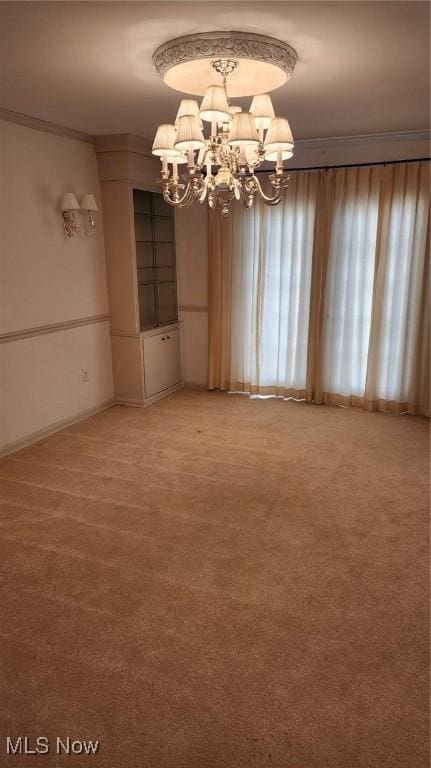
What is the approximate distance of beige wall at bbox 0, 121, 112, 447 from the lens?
4.19 metres

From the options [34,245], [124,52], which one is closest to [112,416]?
[34,245]

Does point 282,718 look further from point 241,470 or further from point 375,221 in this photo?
point 375,221

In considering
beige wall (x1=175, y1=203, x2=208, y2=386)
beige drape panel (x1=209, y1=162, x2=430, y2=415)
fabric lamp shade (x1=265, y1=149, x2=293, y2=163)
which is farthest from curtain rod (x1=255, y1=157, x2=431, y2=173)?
fabric lamp shade (x1=265, y1=149, x2=293, y2=163)

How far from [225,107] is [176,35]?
0.38 meters

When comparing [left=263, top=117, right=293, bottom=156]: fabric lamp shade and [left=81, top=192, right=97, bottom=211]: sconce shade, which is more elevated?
[left=263, top=117, right=293, bottom=156]: fabric lamp shade

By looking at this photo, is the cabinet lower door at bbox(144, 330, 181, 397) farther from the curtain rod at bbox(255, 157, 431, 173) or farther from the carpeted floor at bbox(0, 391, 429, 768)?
the curtain rod at bbox(255, 157, 431, 173)

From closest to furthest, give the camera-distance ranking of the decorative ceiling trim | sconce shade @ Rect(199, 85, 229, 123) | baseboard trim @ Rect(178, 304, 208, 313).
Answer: the decorative ceiling trim
sconce shade @ Rect(199, 85, 229, 123)
baseboard trim @ Rect(178, 304, 208, 313)

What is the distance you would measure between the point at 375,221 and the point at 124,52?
2.95 metres

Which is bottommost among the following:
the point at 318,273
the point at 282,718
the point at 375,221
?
the point at 282,718

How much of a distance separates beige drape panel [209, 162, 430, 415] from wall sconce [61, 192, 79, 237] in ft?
5.02

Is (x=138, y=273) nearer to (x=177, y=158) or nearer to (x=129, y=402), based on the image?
(x=129, y=402)

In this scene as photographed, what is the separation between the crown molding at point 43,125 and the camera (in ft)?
13.1

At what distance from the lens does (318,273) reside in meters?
5.27

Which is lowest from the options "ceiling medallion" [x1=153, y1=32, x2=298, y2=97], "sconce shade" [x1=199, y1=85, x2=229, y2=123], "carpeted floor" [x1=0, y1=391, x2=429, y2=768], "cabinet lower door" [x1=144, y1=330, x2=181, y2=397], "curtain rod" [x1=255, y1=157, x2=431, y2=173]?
"carpeted floor" [x1=0, y1=391, x2=429, y2=768]
